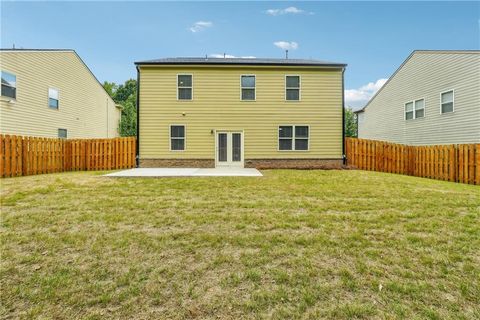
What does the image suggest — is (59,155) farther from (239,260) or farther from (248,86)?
(239,260)

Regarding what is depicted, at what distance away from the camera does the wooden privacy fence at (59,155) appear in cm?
1009

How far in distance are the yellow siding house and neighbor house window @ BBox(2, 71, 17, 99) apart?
23.5 ft

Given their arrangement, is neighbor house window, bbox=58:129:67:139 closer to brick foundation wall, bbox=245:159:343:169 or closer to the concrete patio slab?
the concrete patio slab

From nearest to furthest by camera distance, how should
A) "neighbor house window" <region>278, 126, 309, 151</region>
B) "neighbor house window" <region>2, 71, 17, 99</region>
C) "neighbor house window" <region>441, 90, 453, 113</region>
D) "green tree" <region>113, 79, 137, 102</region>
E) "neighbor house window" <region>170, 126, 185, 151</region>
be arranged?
1. "neighbor house window" <region>441, 90, 453, 113</region>
2. "neighbor house window" <region>2, 71, 17, 99</region>
3. "neighbor house window" <region>170, 126, 185, 151</region>
4. "neighbor house window" <region>278, 126, 309, 151</region>
5. "green tree" <region>113, 79, 137, 102</region>

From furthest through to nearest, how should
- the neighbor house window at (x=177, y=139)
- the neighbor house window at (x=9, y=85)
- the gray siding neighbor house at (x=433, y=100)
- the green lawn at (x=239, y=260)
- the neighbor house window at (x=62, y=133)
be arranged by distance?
the neighbor house window at (x=62, y=133) < the neighbor house window at (x=177, y=139) < the neighbor house window at (x=9, y=85) < the gray siding neighbor house at (x=433, y=100) < the green lawn at (x=239, y=260)

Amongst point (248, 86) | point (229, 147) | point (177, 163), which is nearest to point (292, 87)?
point (248, 86)

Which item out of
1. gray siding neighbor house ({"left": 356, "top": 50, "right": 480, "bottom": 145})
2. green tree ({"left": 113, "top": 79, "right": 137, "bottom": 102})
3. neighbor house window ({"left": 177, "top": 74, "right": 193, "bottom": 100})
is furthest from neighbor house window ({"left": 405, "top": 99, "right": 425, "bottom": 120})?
green tree ({"left": 113, "top": 79, "right": 137, "bottom": 102})

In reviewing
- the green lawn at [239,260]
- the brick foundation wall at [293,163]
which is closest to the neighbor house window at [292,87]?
the brick foundation wall at [293,163]

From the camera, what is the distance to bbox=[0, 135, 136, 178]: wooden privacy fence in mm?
10086

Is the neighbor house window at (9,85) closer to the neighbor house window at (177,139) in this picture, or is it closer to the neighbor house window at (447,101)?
the neighbor house window at (177,139)

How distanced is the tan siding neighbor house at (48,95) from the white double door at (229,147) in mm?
11546

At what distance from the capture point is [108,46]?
26.0 m

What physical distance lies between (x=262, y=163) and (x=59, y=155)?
10.8m

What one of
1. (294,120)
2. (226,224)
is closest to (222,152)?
(294,120)
